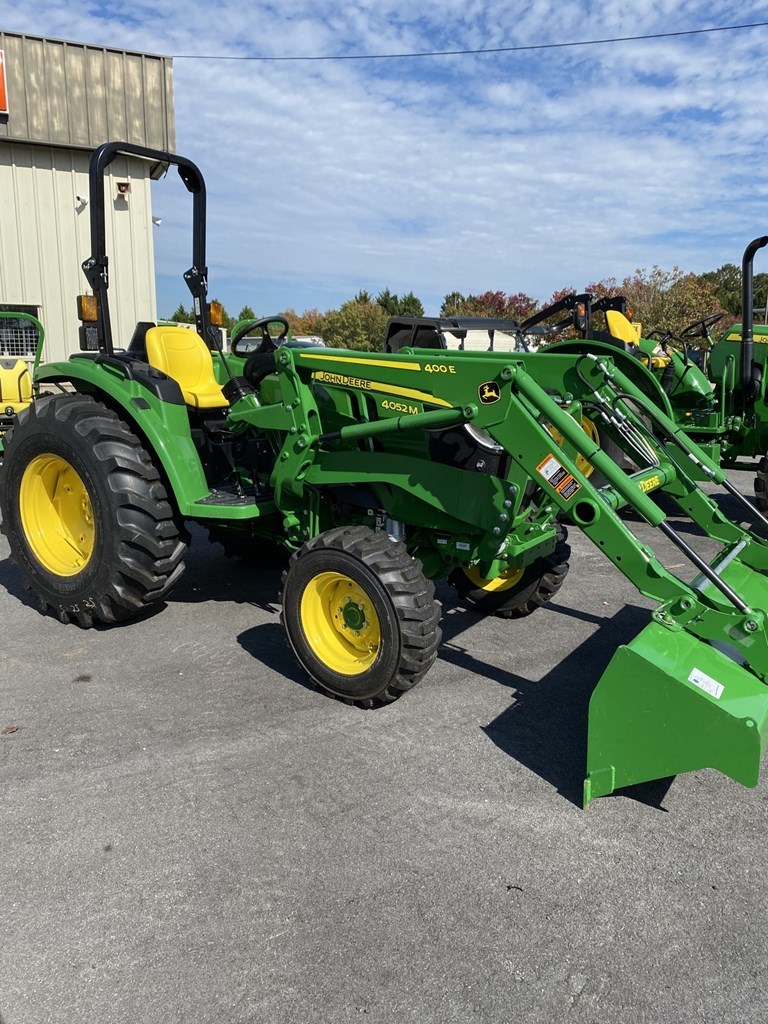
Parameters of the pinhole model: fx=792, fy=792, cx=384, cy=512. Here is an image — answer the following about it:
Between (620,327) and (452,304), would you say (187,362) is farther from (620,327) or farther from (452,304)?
(452,304)

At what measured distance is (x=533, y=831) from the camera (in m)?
2.67

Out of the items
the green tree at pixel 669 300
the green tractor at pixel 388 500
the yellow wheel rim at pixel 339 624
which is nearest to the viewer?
the green tractor at pixel 388 500

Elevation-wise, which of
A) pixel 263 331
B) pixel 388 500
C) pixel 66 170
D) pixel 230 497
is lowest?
pixel 230 497

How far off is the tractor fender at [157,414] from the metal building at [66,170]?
7720 mm

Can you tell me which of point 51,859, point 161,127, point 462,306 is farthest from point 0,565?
point 462,306

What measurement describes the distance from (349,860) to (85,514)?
118 inches

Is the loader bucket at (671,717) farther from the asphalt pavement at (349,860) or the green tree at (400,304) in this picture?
the green tree at (400,304)

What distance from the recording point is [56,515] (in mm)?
4828

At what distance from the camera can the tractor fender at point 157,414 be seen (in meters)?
4.16

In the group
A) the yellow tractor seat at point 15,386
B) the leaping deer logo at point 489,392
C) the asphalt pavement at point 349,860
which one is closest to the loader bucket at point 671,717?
the asphalt pavement at point 349,860

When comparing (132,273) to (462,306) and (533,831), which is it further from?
(462,306)

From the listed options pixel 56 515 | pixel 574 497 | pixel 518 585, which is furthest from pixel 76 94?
pixel 574 497

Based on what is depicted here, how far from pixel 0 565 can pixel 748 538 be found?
490 centimetres

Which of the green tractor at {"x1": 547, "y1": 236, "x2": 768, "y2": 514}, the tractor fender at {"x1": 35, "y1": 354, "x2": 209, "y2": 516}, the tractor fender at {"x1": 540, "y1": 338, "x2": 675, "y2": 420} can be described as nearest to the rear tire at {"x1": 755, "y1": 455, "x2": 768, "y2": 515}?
the green tractor at {"x1": 547, "y1": 236, "x2": 768, "y2": 514}
